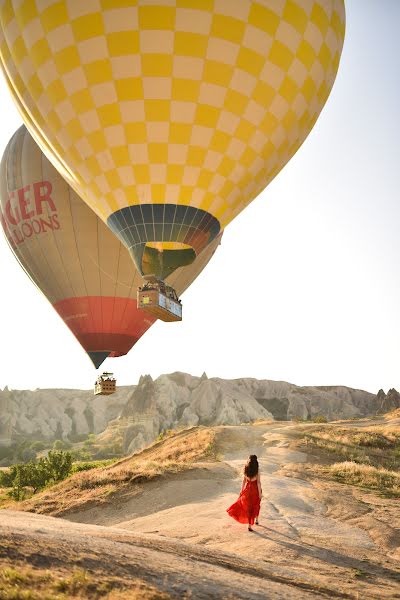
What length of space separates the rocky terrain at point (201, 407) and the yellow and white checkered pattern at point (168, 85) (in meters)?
79.9

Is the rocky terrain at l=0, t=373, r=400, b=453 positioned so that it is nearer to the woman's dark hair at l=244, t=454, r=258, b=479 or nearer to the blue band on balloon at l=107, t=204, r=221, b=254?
the blue band on balloon at l=107, t=204, r=221, b=254

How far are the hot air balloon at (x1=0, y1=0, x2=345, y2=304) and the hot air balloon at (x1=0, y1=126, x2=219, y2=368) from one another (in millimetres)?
7500

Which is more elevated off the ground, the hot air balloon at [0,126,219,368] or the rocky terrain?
the hot air balloon at [0,126,219,368]

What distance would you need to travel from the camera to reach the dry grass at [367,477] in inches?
680

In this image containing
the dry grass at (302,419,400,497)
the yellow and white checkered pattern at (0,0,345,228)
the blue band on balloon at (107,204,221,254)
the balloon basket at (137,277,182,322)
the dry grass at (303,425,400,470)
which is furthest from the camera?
the dry grass at (303,425,400,470)

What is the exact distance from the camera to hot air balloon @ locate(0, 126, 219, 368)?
88.2ft

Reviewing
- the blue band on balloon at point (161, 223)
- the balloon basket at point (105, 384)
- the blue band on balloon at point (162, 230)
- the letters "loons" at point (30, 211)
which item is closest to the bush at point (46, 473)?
the balloon basket at point (105, 384)

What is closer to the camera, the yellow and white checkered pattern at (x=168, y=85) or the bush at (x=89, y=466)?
the yellow and white checkered pattern at (x=168, y=85)

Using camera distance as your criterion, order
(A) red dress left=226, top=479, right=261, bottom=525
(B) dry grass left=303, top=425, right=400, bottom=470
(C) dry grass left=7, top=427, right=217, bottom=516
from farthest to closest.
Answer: (B) dry grass left=303, top=425, right=400, bottom=470 < (C) dry grass left=7, top=427, right=217, bottom=516 < (A) red dress left=226, top=479, right=261, bottom=525

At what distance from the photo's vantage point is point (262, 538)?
10.8m

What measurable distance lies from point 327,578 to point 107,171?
13.4 meters

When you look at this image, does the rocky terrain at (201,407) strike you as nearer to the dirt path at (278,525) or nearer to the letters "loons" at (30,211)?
the letters "loons" at (30,211)

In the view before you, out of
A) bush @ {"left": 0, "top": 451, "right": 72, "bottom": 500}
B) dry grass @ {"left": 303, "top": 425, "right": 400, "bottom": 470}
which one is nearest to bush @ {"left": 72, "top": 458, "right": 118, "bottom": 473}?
bush @ {"left": 0, "top": 451, "right": 72, "bottom": 500}

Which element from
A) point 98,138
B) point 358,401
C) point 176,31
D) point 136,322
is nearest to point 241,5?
point 176,31
